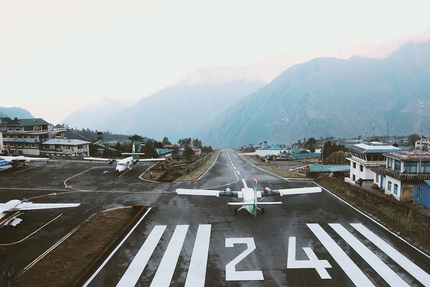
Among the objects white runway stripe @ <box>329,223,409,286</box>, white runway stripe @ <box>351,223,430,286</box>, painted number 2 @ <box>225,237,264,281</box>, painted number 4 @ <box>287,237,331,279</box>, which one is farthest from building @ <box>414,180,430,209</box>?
painted number 2 @ <box>225,237,264,281</box>

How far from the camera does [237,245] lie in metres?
23.5

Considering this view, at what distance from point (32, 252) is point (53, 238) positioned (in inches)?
107

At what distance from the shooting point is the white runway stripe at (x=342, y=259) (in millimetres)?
18359

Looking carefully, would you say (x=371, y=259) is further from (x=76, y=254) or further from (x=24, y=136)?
(x=24, y=136)

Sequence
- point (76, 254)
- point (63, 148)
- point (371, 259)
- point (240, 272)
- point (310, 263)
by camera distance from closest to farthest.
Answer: point (240, 272), point (310, 263), point (371, 259), point (76, 254), point (63, 148)

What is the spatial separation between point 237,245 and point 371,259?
1012 cm

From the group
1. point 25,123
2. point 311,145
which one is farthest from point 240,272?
point 311,145

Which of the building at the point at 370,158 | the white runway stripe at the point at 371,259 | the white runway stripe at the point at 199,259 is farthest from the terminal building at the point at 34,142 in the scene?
the white runway stripe at the point at 371,259

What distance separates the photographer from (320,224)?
92.5 feet

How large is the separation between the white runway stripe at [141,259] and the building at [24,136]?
88.3 m

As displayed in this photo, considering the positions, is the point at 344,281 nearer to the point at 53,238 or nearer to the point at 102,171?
the point at 53,238

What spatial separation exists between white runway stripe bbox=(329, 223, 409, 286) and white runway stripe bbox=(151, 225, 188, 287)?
14181 millimetres

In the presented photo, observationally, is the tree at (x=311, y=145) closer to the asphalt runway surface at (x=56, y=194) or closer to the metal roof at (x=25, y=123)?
the asphalt runway surface at (x=56, y=194)

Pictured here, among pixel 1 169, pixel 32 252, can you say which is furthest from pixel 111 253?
pixel 1 169
